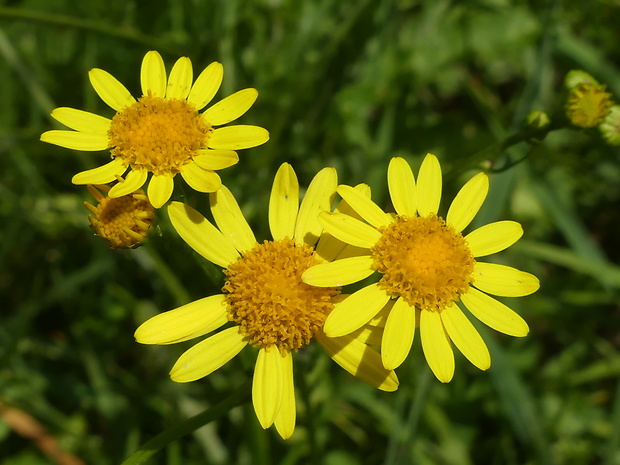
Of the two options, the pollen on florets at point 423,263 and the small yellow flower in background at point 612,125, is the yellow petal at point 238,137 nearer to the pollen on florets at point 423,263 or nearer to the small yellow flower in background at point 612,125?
the pollen on florets at point 423,263

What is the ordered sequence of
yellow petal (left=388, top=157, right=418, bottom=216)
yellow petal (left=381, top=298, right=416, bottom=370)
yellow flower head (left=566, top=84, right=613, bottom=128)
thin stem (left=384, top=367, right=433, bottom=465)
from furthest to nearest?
thin stem (left=384, top=367, right=433, bottom=465), yellow flower head (left=566, top=84, right=613, bottom=128), yellow petal (left=388, top=157, right=418, bottom=216), yellow petal (left=381, top=298, right=416, bottom=370)

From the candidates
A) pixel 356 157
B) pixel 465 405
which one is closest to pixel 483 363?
pixel 465 405

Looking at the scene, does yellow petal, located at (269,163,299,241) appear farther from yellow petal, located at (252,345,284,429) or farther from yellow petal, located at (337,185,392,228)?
yellow petal, located at (252,345,284,429)

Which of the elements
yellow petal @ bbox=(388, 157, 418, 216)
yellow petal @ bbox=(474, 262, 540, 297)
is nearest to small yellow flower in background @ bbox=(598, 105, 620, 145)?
yellow petal @ bbox=(474, 262, 540, 297)

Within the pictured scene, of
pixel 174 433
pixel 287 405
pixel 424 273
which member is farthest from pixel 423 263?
pixel 174 433

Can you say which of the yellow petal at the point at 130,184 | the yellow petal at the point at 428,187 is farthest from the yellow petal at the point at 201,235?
the yellow petal at the point at 428,187

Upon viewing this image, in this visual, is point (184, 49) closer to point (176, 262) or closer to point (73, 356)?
point (176, 262)

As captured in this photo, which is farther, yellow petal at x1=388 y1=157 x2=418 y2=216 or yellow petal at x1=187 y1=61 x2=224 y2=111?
yellow petal at x1=187 y1=61 x2=224 y2=111
